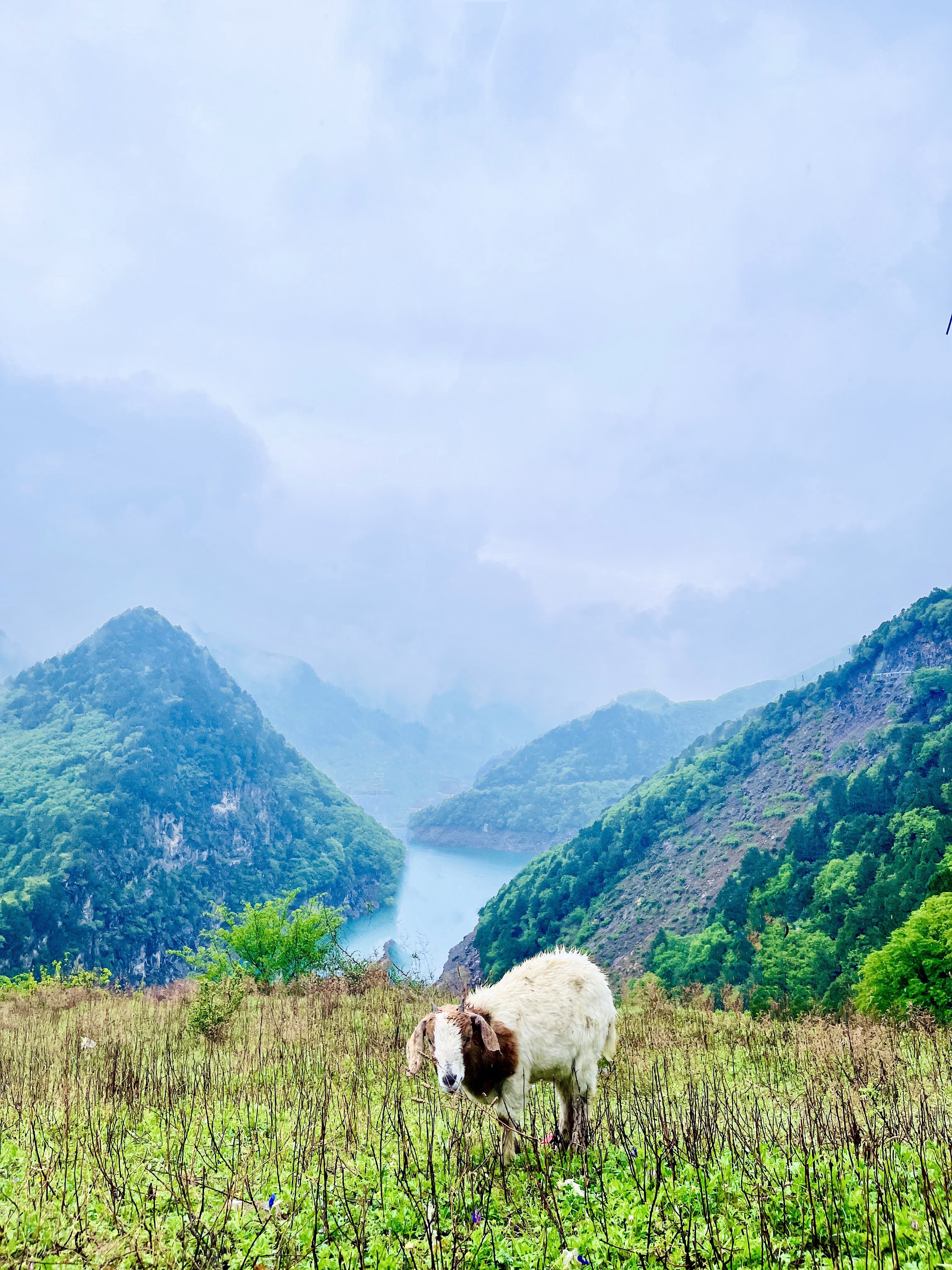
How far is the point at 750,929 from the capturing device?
40.4 meters

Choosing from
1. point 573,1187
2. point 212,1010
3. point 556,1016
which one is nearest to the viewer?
point 573,1187

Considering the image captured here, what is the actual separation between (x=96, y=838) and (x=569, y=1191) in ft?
356

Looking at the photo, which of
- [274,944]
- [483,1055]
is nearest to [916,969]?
[483,1055]

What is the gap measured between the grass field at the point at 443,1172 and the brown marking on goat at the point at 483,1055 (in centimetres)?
40

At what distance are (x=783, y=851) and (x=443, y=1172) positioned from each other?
4984 cm

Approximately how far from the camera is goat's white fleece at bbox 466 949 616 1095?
19.8ft

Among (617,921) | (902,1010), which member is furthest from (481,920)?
(902,1010)

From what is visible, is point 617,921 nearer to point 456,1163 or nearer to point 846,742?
point 846,742

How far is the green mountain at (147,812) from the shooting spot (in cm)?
8269

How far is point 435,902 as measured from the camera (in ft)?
387

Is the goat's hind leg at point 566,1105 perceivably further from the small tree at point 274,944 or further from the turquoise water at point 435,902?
the turquoise water at point 435,902

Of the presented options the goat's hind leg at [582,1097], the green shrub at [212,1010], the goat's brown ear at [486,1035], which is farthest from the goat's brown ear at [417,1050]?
the green shrub at [212,1010]

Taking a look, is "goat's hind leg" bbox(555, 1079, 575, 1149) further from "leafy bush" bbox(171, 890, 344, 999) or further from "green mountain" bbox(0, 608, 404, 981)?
"green mountain" bbox(0, 608, 404, 981)

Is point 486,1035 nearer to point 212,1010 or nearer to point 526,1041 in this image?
point 526,1041
